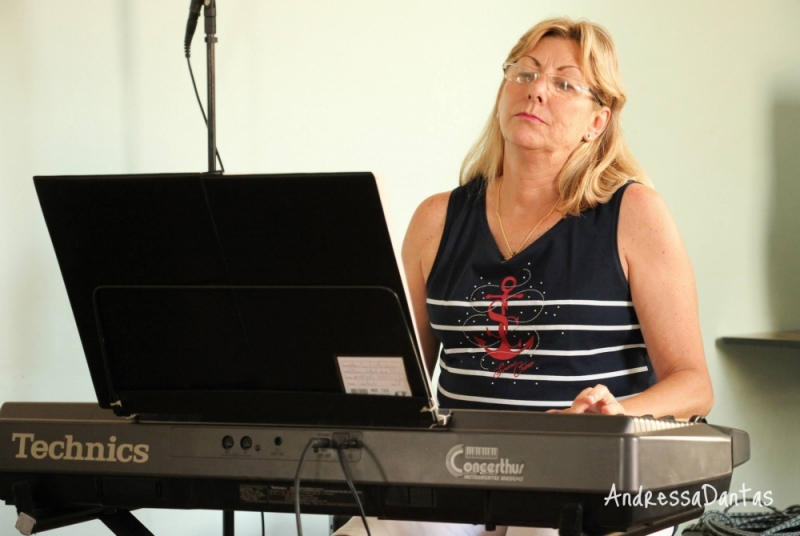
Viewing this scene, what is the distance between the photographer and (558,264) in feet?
4.83

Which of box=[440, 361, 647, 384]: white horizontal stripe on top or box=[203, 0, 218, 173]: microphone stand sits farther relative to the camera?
box=[203, 0, 218, 173]: microphone stand

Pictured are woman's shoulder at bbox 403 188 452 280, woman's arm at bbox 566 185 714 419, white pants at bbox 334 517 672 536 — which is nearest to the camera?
white pants at bbox 334 517 672 536

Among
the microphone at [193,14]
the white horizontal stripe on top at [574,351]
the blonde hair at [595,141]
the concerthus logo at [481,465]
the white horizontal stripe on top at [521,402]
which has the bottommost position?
the white horizontal stripe on top at [521,402]

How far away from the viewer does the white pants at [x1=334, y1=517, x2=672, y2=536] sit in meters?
1.13

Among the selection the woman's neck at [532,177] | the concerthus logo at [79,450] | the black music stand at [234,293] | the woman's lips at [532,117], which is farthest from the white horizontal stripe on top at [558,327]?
the concerthus logo at [79,450]

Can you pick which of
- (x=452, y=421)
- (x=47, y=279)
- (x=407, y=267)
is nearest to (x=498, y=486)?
(x=452, y=421)

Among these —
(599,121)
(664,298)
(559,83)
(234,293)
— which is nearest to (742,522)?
(664,298)

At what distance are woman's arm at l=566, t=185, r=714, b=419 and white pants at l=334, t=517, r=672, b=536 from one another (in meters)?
0.22

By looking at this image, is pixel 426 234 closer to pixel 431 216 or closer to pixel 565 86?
pixel 431 216

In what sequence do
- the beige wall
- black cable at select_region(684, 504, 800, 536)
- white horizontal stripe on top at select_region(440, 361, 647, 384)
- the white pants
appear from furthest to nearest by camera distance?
black cable at select_region(684, 504, 800, 536) < the beige wall < white horizontal stripe on top at select_region(440, 361, 647, 384) < the white pants

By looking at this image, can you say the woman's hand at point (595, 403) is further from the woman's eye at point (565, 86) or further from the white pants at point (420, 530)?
the woman's eye at point (565, 86)

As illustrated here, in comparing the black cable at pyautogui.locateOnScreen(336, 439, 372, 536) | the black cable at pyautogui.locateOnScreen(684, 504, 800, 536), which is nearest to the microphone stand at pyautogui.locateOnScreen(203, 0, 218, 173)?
the black cable at pyautogui.locateOnScreen(336, 439, 372, 536)

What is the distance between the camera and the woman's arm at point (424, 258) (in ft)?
5.41

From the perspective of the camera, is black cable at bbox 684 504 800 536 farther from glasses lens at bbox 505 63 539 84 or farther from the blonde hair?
glasses lens at bbox 505 63 539 84
